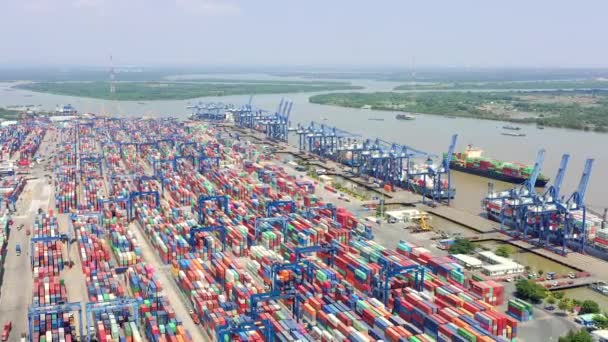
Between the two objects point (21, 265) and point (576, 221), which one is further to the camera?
point (576, 221)

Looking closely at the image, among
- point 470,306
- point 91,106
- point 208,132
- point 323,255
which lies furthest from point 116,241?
point 91,106

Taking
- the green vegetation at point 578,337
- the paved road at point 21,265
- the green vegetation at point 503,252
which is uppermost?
the green vegetation at point 578,337

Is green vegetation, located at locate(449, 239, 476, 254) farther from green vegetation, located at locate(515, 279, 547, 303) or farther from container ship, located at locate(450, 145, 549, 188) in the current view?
container ship, located at locate(450, 145, 549, 188)

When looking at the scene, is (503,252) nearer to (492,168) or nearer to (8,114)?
(492,168)

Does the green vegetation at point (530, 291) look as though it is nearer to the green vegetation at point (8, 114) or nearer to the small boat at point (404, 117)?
the small boat at point (404, 117)

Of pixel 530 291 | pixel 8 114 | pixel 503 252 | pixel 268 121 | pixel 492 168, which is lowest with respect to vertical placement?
pixel 503 252

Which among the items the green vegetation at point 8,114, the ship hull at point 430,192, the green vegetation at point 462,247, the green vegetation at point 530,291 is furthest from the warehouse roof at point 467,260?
the green vegetation at point 8,114

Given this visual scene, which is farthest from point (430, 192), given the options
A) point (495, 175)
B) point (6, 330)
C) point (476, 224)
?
point (6, 330)
